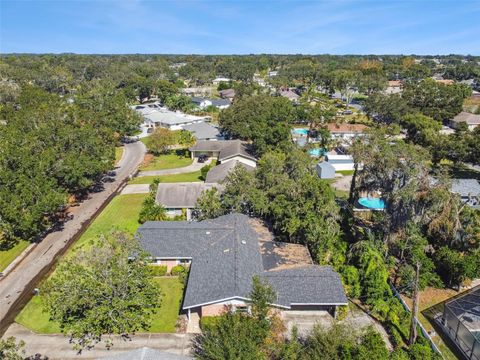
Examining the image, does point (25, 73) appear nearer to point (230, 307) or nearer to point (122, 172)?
point (122, 172)

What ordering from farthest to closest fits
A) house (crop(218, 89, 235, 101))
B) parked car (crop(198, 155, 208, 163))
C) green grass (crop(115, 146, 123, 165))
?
house (crop(218, 89, 235, 101)), green grass (crop(115, 146, 123, 165)), parked car (crop(198, 155, 208, 163))

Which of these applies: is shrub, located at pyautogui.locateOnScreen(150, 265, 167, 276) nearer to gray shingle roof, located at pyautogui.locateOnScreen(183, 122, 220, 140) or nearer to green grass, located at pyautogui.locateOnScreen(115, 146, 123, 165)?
green grass, located at pyautogui.locateOnScreen(115, 146, 123, 165)

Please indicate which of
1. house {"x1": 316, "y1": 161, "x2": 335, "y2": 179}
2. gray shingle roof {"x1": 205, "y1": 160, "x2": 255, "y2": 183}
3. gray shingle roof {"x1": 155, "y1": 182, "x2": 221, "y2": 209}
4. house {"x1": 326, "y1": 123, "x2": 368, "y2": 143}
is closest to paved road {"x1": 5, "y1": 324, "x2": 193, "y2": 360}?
gray shingle roof {"x1": 155, "y1": 182, "x2": 221, "y2": 209}

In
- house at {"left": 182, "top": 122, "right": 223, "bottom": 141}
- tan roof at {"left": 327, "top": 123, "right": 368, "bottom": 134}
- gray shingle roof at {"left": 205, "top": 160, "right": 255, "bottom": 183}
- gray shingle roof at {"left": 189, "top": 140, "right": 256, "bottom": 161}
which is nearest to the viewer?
gray shingle roof at {"left": 205, "top": 160, "right": 255, "bottom": 183}

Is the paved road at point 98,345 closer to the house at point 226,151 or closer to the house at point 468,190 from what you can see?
the house at point 226,151

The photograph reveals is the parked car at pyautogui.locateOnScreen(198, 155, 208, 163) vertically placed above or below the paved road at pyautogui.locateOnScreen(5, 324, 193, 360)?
above

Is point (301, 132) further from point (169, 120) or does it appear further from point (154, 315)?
point (154, 315)

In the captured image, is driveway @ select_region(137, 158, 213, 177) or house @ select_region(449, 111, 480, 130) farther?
house @ select_region(449, 111, 480, 130)
